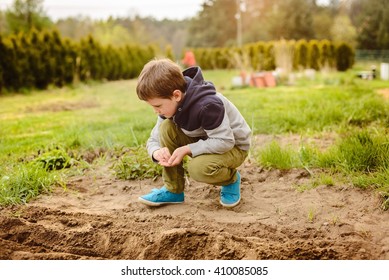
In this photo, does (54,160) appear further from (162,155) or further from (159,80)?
(159,80)

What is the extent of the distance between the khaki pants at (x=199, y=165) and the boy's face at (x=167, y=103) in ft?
0.59

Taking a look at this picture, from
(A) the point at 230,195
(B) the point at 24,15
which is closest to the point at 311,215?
(A) the point at 230,195

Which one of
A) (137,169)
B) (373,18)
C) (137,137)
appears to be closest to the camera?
(137,169)

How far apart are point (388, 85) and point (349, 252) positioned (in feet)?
15.5

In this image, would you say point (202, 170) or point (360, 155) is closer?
point (202, 170)

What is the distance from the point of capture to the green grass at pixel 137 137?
2398 mm

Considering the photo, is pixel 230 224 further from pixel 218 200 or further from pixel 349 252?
pixel 349 252

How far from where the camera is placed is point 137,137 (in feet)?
10.8

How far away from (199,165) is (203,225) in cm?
28

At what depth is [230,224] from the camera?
6.34 ft

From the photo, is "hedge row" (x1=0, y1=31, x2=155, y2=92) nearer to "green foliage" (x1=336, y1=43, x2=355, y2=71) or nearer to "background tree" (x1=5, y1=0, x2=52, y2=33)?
"background tree" (x1=5, y1=0, x2=52, y2=33)

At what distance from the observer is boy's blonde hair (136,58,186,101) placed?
1897 millimetres

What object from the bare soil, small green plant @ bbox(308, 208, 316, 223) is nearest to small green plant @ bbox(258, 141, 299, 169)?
the bare soil
